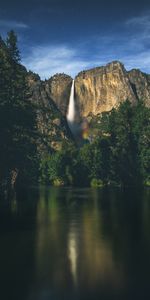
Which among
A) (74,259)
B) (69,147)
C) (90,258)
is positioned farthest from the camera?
(69,147)

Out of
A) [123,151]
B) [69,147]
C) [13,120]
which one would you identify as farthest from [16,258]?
[69,147]

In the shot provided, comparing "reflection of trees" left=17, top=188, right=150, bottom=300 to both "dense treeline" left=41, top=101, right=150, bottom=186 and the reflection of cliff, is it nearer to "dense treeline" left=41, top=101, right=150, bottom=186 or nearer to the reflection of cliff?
the reflection of cliff

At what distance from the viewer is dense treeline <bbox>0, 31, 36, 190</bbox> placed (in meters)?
84.8

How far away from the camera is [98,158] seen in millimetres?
145250

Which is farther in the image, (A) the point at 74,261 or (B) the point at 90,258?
(B) the point at 90,258

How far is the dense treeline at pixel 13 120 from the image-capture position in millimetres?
84750

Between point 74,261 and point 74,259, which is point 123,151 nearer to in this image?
point 74,259

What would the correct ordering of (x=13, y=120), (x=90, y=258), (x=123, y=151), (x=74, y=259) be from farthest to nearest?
1. (x=123, y=151)
2. (x=13, y=120)
3. (x=90, y=258)
4. (x=74, y=259)

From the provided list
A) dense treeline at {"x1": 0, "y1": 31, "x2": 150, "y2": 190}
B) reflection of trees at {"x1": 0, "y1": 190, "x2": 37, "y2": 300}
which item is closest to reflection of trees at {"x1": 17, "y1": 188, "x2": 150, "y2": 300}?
reflection of trees at {"x1": 0, "y1": 190, "x2": 37, "y2": 300}

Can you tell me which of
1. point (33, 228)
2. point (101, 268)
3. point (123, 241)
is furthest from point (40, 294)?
point (33, 228)

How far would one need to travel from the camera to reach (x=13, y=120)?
88312 mm

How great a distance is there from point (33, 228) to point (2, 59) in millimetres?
71257

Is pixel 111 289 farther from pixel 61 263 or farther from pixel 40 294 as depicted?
pixel 61 263

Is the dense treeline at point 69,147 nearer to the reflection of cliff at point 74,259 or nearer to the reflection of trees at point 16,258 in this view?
the reflection of trees at point 16,258
